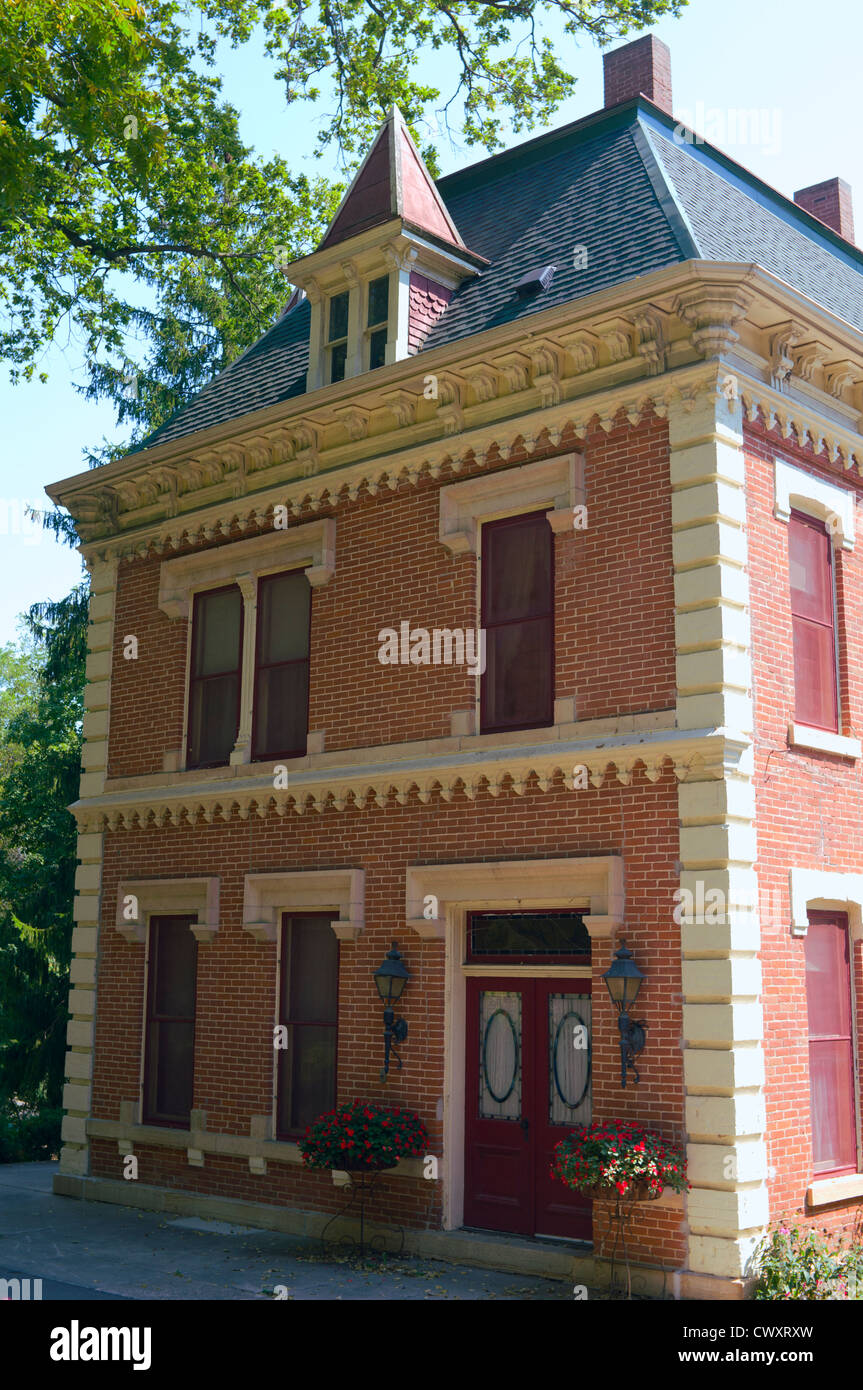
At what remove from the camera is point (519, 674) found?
12.6 metres

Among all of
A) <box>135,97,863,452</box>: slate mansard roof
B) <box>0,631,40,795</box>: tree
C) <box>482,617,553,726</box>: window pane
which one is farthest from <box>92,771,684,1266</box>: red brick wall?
<box>0,631,40,795</box>: tree

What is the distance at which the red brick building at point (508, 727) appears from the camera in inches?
427

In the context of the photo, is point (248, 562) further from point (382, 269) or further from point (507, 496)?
point (507, 496)

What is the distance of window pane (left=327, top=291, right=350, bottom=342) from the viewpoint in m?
15.2

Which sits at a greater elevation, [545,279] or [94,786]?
[545,279]

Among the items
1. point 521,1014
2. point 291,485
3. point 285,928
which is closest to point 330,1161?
point 521,1014

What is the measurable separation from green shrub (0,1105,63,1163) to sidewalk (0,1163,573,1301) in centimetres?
518

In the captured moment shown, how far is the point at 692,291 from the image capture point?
11.1 metres

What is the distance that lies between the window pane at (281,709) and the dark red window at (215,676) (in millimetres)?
424

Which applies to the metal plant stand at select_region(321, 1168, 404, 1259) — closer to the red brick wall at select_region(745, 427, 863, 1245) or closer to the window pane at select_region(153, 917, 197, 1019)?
the window pane at select_region(153, 917, 197, 1019)

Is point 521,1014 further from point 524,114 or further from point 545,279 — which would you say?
point 524,114

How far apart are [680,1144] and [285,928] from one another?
218 inches

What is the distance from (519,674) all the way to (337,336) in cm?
521

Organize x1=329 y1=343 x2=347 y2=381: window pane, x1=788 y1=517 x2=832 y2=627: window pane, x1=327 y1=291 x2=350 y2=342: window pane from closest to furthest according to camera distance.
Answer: x1=788 y1=517 x2=832 y2=627: window pane, x1=329 y1=343 x2=347 y2=381: window pane, x1=327 y1=291 x2=350 y2=342: window pane
